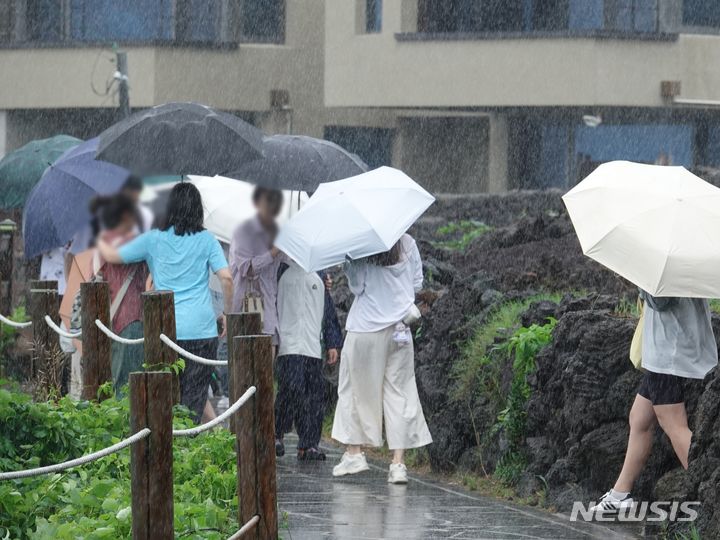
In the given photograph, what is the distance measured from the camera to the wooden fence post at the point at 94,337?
9.77 m

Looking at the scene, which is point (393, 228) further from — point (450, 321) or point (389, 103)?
point (389, 103)

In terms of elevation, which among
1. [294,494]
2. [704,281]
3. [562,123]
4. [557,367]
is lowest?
[294,494]

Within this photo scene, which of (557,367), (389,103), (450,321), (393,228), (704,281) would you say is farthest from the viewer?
(389,103)

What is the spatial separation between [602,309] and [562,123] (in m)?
20.0

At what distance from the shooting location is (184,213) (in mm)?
10219

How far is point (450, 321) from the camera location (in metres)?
11.5

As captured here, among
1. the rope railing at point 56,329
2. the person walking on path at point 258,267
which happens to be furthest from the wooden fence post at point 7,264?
the person walking on path at point 258,267

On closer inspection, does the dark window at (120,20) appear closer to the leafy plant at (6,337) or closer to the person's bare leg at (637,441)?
the leafy plant at (6,337)

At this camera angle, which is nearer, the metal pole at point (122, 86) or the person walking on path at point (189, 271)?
the person walking on path at point (189, 271)

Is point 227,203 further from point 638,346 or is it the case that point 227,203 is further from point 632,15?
point 632,15

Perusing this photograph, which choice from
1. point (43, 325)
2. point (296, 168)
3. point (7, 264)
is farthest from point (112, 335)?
point (7, 264)

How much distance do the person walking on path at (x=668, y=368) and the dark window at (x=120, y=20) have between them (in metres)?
23.6

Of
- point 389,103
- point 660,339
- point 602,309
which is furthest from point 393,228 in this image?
point 389,103

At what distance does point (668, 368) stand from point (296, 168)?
4524mm
